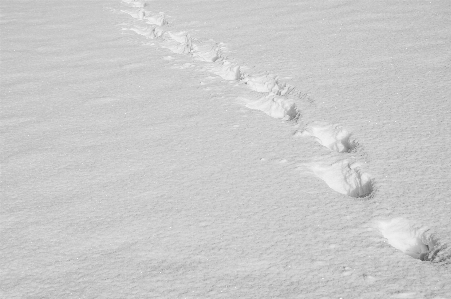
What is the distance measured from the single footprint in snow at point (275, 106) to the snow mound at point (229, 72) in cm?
37

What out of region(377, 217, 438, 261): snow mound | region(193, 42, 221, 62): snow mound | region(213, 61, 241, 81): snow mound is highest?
region(193, 42, 221, 62): snow mound

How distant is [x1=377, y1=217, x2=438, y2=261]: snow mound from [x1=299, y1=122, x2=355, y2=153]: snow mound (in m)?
0.46

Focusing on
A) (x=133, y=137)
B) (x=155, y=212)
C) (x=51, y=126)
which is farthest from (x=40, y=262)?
(x=51, y=126)

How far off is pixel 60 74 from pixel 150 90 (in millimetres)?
678

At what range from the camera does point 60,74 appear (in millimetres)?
2801

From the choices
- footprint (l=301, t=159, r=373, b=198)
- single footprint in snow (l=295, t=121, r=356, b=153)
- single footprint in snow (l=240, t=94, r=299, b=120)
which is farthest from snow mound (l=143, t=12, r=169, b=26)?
footprint (l=301, t=159, r=373, b=198)

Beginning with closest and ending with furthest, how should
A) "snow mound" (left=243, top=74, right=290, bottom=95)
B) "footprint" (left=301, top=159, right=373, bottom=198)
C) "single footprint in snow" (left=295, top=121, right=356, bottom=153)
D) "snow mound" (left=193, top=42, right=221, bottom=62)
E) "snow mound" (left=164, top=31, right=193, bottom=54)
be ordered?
"footprint" (left=301, top=159, right=373, bottom=198) < "single footprint in snow" (left=295, top=121, right=356, bottom=153) < "snow mound" (left=243, top=74, right=290, bottom=95) < "snow mound" (left=193, top=42, right=221, bottom=62) < "snow mound" (left=164, top=31, right=193, bottom=54)

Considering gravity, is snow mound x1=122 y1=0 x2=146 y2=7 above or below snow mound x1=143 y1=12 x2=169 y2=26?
above

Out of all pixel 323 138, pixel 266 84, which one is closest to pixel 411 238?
pixel 323 138

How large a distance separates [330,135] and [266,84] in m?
0.62

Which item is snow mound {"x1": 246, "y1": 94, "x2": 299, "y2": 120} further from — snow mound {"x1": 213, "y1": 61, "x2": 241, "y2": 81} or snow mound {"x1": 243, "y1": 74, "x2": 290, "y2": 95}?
snow mound {"x1": 213, "y1": 61, "x2": 241, "y2": 81}

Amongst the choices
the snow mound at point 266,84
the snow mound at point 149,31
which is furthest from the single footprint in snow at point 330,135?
the snow mound at point 149,31

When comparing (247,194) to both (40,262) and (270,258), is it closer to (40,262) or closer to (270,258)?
(270,258)

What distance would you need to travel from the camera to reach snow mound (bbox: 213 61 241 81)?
257 cm
